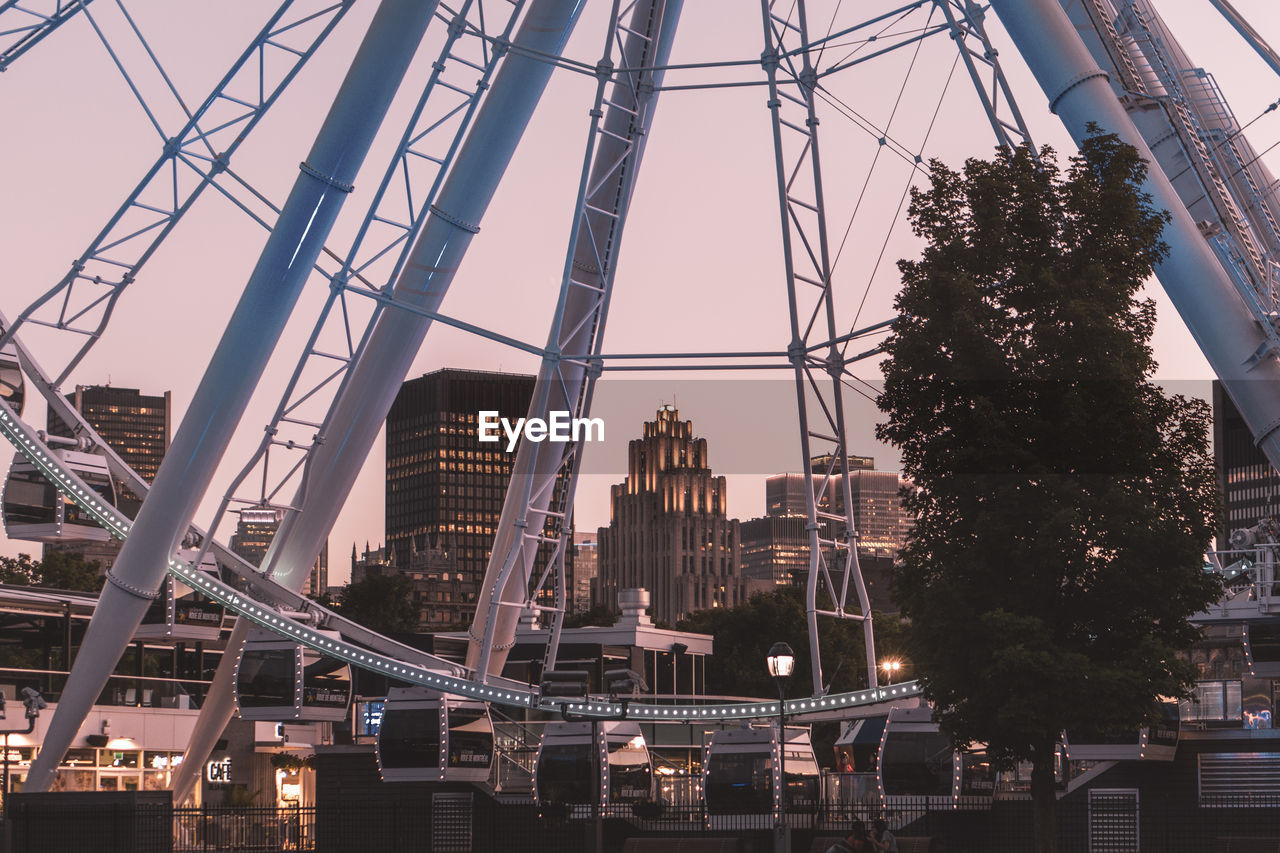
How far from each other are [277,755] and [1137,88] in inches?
2050

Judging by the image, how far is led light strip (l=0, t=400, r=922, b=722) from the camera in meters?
41.0

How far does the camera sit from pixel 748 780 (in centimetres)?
4206

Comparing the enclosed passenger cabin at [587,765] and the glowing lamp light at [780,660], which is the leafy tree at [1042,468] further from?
the enclosed passenger cabin at [587,765]

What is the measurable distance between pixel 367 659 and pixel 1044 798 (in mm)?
20349

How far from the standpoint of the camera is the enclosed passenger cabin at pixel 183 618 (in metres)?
53.2

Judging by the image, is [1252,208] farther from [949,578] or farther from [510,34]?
[510,34]

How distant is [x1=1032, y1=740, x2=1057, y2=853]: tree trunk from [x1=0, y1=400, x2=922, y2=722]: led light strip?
921 cm

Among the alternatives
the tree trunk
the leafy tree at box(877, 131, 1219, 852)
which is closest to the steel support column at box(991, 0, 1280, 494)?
the leafy tree at box(877, 131, 1219, 852)

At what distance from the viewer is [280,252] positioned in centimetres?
4012

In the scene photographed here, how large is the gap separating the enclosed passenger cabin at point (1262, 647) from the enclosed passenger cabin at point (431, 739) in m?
18.9

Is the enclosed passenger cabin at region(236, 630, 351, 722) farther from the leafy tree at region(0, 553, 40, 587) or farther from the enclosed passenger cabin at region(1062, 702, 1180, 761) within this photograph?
the leafy tree at region(0, 553, 40, 587)

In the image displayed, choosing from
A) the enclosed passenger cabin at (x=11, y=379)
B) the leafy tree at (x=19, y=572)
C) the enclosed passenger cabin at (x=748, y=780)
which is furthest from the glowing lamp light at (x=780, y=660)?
the leafy tree at (x=19, y=572)

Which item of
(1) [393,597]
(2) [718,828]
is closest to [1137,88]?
(2) [718,828]

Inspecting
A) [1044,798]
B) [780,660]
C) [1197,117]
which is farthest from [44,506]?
[1197,117]
